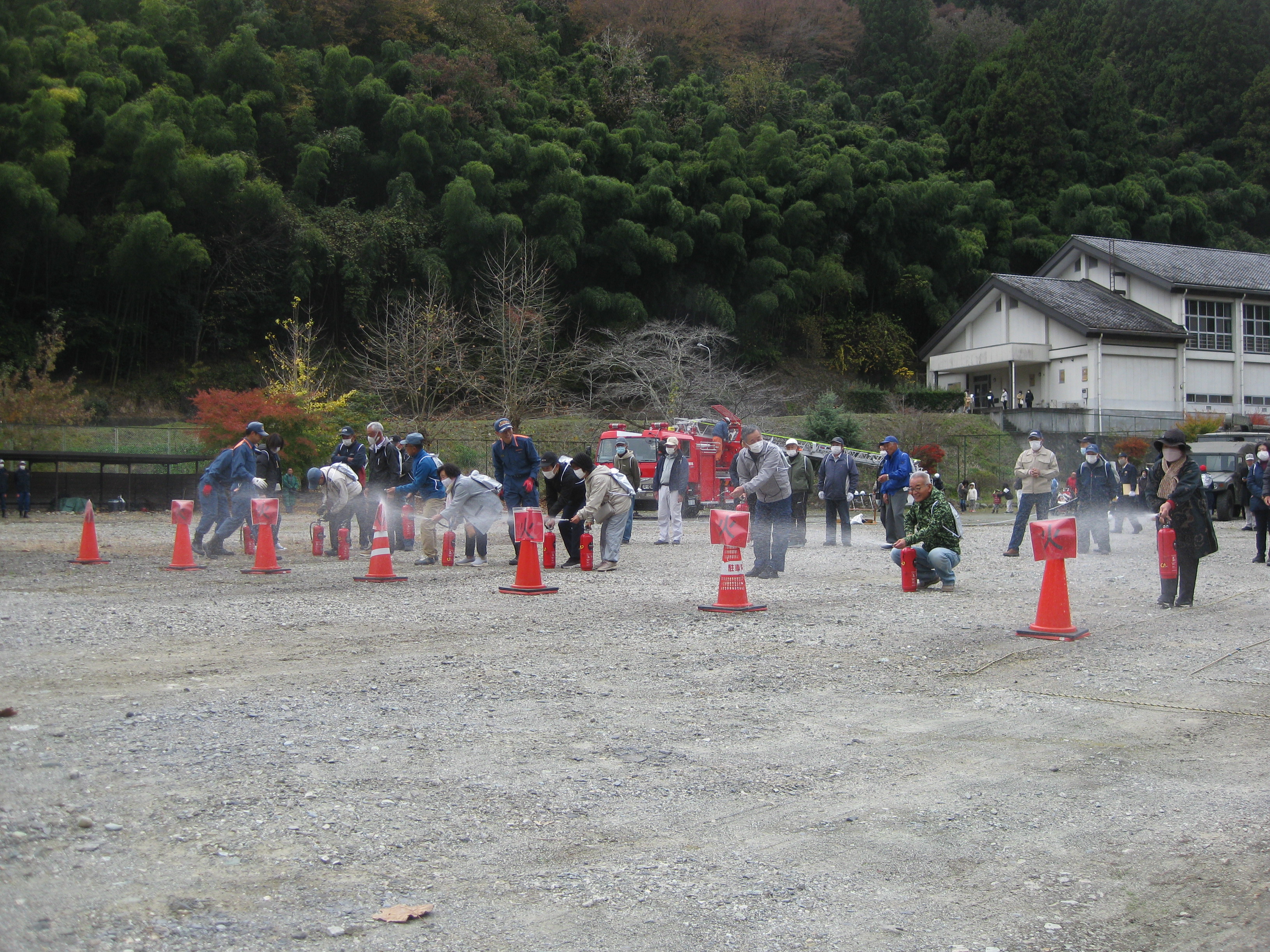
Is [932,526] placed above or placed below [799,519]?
above

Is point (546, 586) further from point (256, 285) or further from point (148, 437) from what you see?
point (256, 285)

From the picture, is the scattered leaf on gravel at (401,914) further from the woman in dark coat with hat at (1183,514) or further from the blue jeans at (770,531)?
the blue jeans at (770,531)

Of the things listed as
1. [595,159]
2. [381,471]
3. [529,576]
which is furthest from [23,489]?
[595,159]

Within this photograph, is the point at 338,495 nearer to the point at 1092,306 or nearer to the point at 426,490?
the point at 426,490

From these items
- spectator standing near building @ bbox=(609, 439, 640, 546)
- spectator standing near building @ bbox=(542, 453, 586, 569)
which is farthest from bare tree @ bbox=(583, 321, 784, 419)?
spectator standing near building @ bbox=(542, 453, 586, 569)

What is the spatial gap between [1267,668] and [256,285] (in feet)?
124

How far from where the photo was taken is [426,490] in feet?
46.7

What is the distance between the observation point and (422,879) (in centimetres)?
383

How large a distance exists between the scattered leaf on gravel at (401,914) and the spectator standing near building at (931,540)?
8.69m

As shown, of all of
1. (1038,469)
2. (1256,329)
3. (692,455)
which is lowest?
(1038,469)

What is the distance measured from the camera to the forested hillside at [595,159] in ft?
115

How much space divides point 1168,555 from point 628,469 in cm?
1182

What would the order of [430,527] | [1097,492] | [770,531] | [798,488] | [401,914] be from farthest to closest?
[798,488] < [1097,492] < [430,527] < [770,531] < [401,914]

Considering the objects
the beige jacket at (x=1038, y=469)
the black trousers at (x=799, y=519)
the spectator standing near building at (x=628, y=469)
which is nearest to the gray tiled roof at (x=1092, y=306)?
the spectator standing near building at (x=628, y=469)
